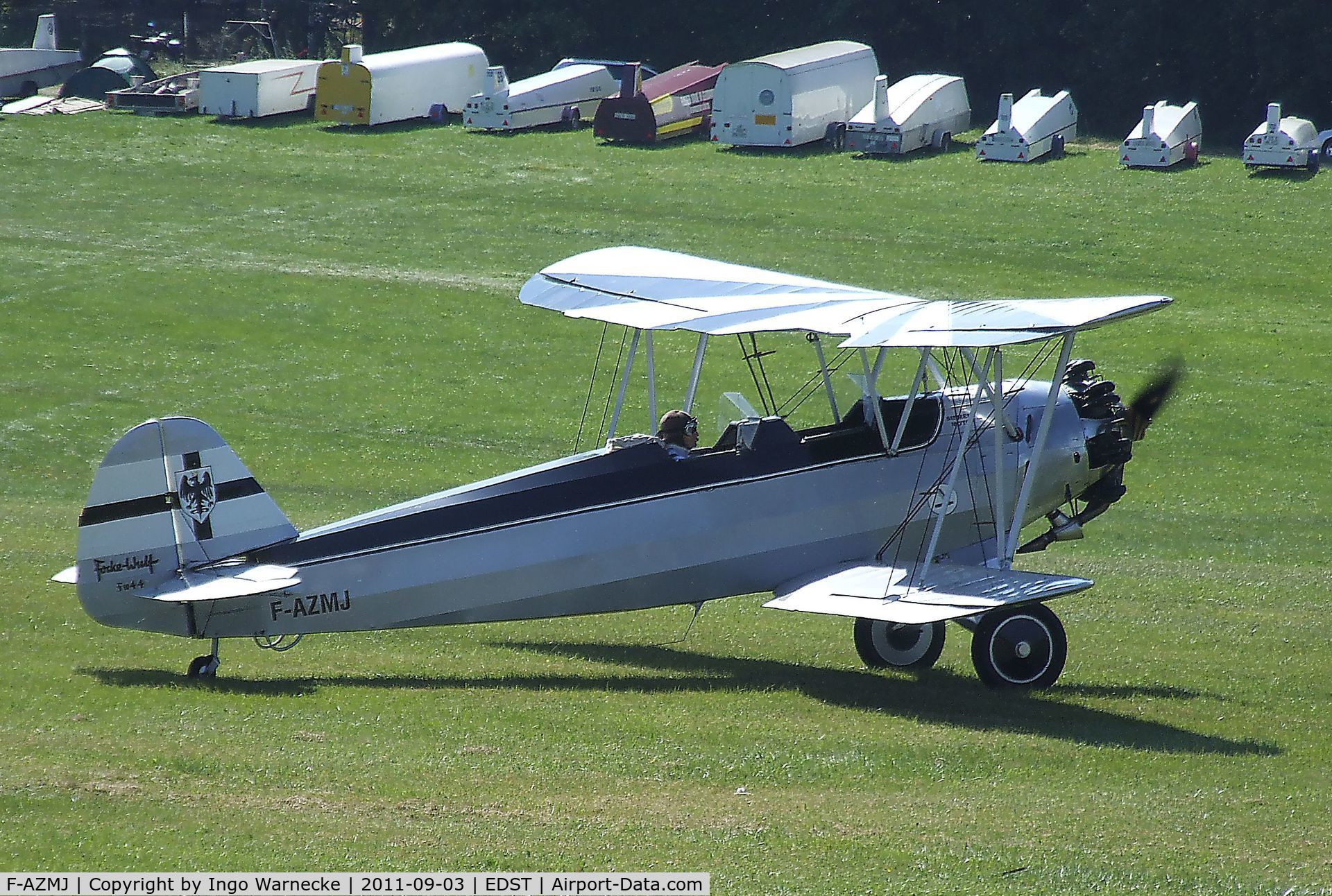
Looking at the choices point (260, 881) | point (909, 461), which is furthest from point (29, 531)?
point (260, 881)

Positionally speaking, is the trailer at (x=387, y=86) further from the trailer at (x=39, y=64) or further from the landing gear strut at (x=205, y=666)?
the landing gear strut at (x=205, y=666)

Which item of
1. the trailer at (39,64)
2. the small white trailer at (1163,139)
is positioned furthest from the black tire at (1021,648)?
the trailer at (39,64)

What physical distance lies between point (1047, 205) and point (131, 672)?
2753 centimetres

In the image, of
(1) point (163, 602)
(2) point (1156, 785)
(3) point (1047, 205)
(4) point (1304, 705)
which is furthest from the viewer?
(3) point (1047, 205)

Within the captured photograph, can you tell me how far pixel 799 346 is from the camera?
90.4 feet

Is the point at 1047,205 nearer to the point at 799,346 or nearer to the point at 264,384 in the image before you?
the point at 799,346

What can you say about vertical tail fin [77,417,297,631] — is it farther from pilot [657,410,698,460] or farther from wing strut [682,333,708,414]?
wing strut [682,333,708,414]

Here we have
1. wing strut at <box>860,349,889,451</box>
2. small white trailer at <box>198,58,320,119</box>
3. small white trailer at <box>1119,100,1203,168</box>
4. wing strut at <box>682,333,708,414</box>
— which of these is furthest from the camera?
small white trailer at <box>198,58,320,119</box>

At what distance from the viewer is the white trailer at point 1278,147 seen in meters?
36.6

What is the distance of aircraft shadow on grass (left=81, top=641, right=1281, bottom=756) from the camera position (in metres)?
10.7

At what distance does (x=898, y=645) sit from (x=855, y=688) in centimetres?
103

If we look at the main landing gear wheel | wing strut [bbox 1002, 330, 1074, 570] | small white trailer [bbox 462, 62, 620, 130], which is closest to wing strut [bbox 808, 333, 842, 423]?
wing strut [bbox 1002, 330, 1074, 570]

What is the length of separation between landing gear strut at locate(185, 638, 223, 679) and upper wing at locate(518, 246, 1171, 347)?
4014mm

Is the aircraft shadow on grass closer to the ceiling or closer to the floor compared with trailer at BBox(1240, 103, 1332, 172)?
closer to the floor
